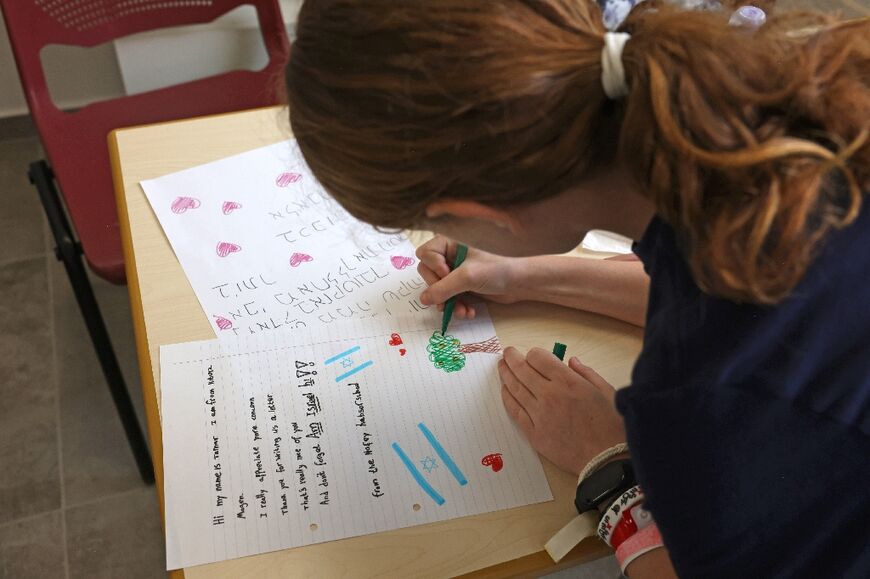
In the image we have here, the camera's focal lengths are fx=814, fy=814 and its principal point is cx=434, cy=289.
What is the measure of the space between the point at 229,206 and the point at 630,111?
65 cm

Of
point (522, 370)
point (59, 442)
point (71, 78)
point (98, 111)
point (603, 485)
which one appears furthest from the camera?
point (71, 78)

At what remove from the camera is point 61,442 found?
167cm

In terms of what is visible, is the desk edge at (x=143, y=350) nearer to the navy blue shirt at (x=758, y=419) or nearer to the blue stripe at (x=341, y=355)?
the blue stripe at (x=341, y=355)

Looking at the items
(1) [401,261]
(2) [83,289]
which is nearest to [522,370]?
(1) [401,261]

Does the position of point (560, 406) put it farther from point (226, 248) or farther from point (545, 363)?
point (226, 248)

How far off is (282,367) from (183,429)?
0.12 meters

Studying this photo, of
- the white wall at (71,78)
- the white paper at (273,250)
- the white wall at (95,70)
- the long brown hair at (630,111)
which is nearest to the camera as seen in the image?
the long brown hair at (630,111)

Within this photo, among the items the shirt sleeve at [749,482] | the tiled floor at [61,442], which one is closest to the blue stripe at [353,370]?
the shirt sleeve at [749,482]

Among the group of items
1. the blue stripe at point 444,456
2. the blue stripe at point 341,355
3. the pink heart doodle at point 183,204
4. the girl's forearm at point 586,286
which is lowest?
the blue stripe at point 444,456

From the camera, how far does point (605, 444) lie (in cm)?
80

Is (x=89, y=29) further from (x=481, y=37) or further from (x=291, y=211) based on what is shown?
(x=481, y=37)

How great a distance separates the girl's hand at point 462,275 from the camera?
→ 92cm

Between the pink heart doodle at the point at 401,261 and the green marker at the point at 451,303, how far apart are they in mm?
69

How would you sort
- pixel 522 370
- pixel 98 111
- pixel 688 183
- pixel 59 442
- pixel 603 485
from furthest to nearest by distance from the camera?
pixel 59 442 < pixel 98 111 < pixel 522 370 < pixel 603 485 < pixel 688 183
